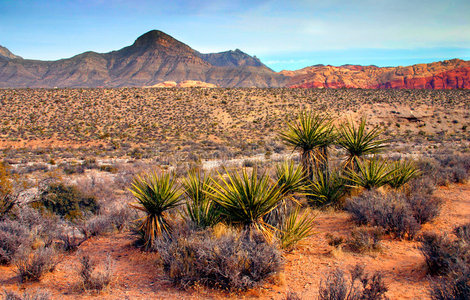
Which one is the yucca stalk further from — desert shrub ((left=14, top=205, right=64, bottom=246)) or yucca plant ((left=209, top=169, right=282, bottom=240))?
desert shrub ((left=14, top=205, right=64, bottom=246))

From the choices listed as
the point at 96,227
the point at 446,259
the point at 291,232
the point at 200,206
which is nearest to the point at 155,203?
the point at 200,206

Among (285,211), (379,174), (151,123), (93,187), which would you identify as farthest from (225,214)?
(151,123)

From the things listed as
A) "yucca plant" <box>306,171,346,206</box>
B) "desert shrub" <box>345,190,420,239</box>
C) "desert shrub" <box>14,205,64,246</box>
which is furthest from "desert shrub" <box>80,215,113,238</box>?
"desert shrub" <box>345,190,420,239</box>

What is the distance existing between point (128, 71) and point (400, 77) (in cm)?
11988

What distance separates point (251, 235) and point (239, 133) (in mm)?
30626

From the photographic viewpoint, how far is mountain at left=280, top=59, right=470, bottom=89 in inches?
3871

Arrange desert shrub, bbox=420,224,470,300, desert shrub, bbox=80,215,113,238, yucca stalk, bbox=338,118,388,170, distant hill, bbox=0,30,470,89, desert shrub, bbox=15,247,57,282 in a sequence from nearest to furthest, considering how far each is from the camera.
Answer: desert shrub, bbox=420,224,470,300 → desert shrub, bbox=15,247,57,282 → desert shrub, bbox=80,215,113,238 → yucca stalk, bbox=338,118,388,170 → distant hill, bbox=0,30,470,89

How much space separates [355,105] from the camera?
4428 cm

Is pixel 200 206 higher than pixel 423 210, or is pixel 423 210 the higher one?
pixel 200 206

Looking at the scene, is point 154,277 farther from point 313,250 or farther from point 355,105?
point 355,105

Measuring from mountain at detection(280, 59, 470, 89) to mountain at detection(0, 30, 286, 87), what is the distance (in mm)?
20924

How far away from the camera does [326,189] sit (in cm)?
927

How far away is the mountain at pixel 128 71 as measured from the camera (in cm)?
12141

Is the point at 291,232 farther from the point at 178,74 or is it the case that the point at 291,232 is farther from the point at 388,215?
the point at 178,74
